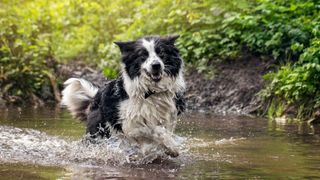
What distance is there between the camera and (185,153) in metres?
6.83

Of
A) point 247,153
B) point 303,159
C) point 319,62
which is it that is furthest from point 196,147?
point 319,62

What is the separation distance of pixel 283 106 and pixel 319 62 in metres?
1.12

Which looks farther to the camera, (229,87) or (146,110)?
(229,87)

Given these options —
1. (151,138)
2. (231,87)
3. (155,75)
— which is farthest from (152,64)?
(231,87)

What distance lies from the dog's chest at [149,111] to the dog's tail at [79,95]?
1191 mm

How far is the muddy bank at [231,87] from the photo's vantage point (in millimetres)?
11523

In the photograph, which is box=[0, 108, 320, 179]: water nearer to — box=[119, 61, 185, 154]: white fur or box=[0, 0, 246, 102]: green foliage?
box=[119, 61, 185, 154]: white fur

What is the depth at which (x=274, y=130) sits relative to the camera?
344 inches

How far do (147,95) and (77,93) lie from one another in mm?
1404

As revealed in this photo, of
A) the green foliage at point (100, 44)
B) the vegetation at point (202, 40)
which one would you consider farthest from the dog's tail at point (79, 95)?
the green foliage at point (100, 44)

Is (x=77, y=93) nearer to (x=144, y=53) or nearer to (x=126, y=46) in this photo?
(x=126, y=46)

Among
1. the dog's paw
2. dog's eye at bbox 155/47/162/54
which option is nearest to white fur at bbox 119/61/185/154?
the dog's paw

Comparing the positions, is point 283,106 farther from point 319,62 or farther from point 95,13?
point 95,13

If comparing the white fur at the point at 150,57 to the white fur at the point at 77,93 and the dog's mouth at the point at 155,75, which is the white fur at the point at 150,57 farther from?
the white fur at the point at 77,93
